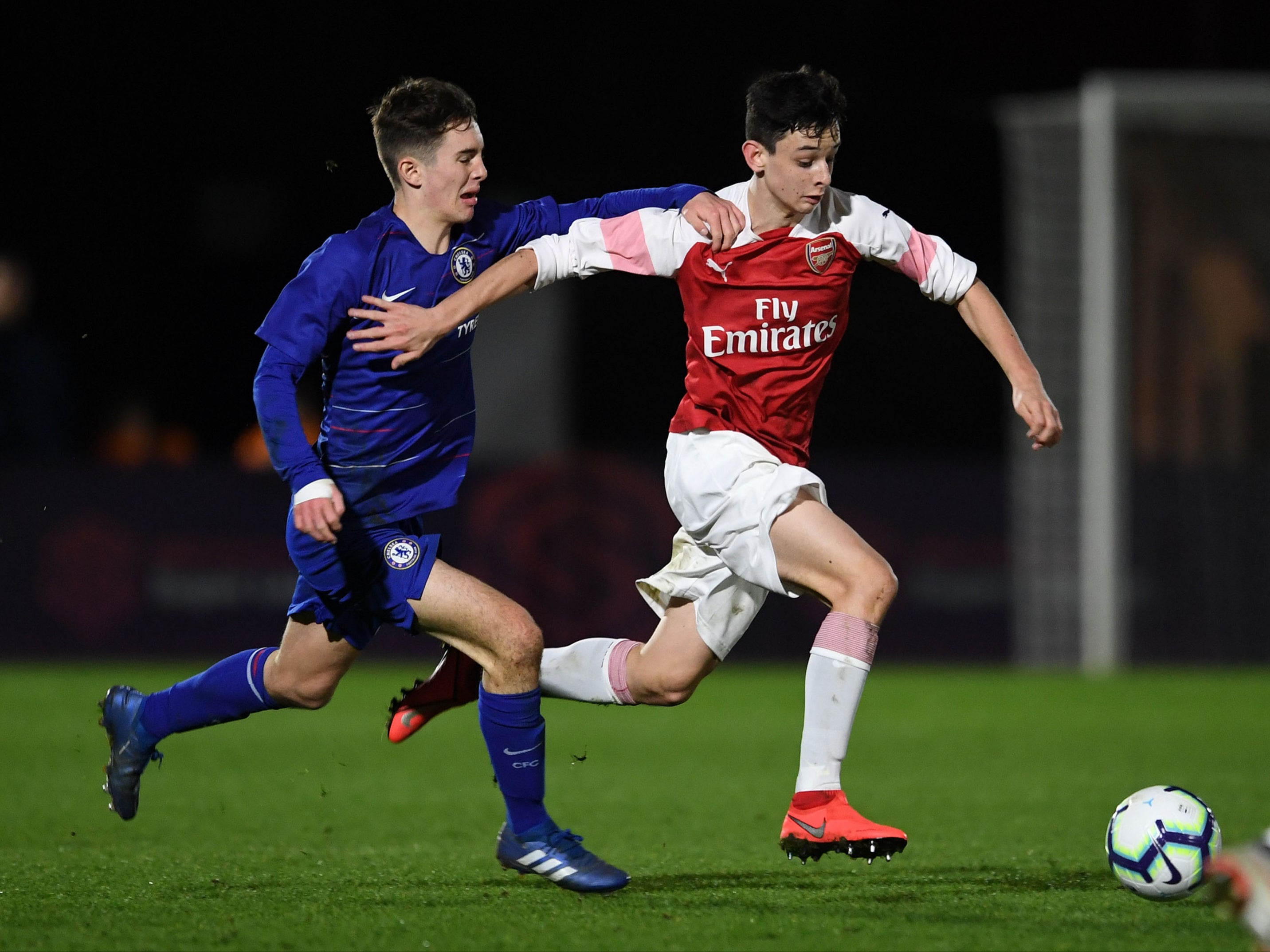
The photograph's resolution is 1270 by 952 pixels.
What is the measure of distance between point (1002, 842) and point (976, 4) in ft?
40.0

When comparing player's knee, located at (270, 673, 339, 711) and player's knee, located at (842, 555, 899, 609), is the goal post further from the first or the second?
player's knee, located at (270, 673, 339, 711)

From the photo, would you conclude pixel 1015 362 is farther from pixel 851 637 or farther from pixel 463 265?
pixel 463 265

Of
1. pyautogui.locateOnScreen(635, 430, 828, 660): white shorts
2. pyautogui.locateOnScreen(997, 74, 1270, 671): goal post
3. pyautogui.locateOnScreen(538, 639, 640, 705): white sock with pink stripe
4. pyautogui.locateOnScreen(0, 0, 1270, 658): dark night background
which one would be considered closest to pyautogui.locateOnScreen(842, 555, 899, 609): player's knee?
pyautogui.locateOnScreen(635, 430, 828, 660): white shorts

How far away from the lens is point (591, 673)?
5.16 metres

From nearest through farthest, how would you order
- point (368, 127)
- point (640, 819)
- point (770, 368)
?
point (770, 368), point (640, 819), point (368, 127)

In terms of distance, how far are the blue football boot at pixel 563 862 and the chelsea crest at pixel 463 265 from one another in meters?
1.43

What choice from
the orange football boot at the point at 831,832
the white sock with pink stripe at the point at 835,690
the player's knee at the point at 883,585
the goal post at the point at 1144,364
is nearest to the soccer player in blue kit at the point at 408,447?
the orange football boot at the point at 831,832

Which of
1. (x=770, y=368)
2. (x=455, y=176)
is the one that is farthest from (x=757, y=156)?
(x=455, y=176)

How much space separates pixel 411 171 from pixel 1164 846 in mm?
2515

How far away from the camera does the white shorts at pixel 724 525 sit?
4590 millimetres

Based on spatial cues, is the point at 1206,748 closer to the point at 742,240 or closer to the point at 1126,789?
the point at 1126,789

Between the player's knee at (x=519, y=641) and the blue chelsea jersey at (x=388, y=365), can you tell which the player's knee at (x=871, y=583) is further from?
the blue chelsea jersey at (x=388, y=365)

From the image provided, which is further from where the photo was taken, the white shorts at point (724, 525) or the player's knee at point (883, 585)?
the white shorts at point (724, 525)

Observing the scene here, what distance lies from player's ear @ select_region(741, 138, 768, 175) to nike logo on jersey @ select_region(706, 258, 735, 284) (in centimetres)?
25
